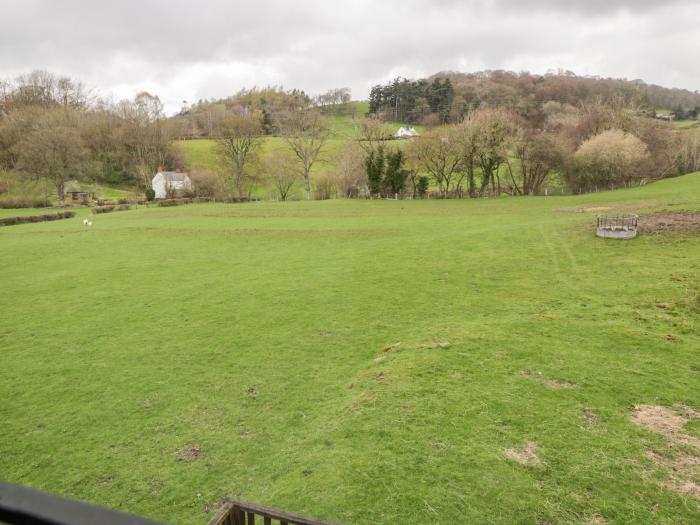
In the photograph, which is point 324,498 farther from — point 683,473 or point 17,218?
point 17,218

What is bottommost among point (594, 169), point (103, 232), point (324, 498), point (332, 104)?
point (324, 498)

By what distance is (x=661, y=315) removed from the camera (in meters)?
11.4

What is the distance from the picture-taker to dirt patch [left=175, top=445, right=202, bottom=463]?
693 centimetres

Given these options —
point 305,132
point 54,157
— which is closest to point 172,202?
point 54,157

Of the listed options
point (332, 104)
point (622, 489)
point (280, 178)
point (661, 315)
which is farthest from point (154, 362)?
point (332, 104)

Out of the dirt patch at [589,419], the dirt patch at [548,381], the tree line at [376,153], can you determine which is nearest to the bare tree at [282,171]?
the tree line at [376,153]

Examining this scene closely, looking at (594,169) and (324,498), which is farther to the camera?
(594,169)

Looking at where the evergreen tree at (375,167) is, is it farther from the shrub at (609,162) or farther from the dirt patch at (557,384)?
the dirt patch at (557,384)

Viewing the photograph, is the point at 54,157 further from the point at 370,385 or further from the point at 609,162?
the point at 609,162

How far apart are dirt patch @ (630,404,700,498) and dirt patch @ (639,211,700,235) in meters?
15.8

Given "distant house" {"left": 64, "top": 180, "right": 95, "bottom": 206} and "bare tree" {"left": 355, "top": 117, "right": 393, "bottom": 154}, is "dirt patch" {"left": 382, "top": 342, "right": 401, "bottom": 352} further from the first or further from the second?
"distant house" {"left": 64, "top": 180, "right": 95, "bottom": 206}

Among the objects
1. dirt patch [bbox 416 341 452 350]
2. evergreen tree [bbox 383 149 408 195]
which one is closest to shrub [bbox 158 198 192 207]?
evergreen tree [bbox 383 149 408 195]

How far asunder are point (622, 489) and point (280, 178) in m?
65.9

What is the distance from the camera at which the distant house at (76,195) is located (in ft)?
194
